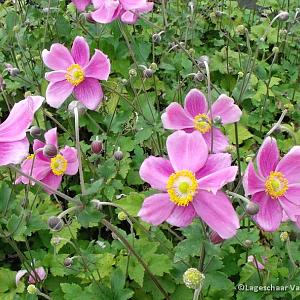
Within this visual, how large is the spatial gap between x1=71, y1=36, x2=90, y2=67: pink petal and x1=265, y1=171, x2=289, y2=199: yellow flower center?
3.43ft

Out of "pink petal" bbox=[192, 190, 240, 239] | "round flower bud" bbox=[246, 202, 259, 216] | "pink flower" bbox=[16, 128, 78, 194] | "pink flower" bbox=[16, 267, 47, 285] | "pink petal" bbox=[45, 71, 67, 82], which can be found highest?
"round flower bud" bbox=[246, 202, 259, 216]

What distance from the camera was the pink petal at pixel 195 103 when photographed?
6.84 ft

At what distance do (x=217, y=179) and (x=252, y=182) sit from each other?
0.38 feet

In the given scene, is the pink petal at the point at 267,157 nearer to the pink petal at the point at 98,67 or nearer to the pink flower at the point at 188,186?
the pink flower at the point at 188,186

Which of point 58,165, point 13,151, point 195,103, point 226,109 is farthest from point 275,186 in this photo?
point 58,165

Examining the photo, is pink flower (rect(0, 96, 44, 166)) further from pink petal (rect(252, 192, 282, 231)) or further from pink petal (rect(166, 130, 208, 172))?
pink petal (rect(252, 192, 282, 231))

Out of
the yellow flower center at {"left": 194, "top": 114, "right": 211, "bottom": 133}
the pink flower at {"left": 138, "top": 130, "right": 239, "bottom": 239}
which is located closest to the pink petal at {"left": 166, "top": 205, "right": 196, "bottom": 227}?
the pink flower at {"left": 138, "top": 130, "right": 239, "bottom": 239}

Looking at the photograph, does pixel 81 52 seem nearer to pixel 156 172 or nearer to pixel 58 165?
pixel 58 165

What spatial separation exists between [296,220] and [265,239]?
42.2 inches

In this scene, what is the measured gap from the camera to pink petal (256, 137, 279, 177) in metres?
1.54

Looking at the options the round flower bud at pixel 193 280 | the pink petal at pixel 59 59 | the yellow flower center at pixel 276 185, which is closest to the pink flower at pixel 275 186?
the yellow flower center at pixel 276 185

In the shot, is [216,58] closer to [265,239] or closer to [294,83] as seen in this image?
[294,83]

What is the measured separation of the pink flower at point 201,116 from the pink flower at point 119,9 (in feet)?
1.39

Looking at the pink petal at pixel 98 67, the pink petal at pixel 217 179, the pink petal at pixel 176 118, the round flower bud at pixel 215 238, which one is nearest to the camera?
the pink petal at pixel 217 179
